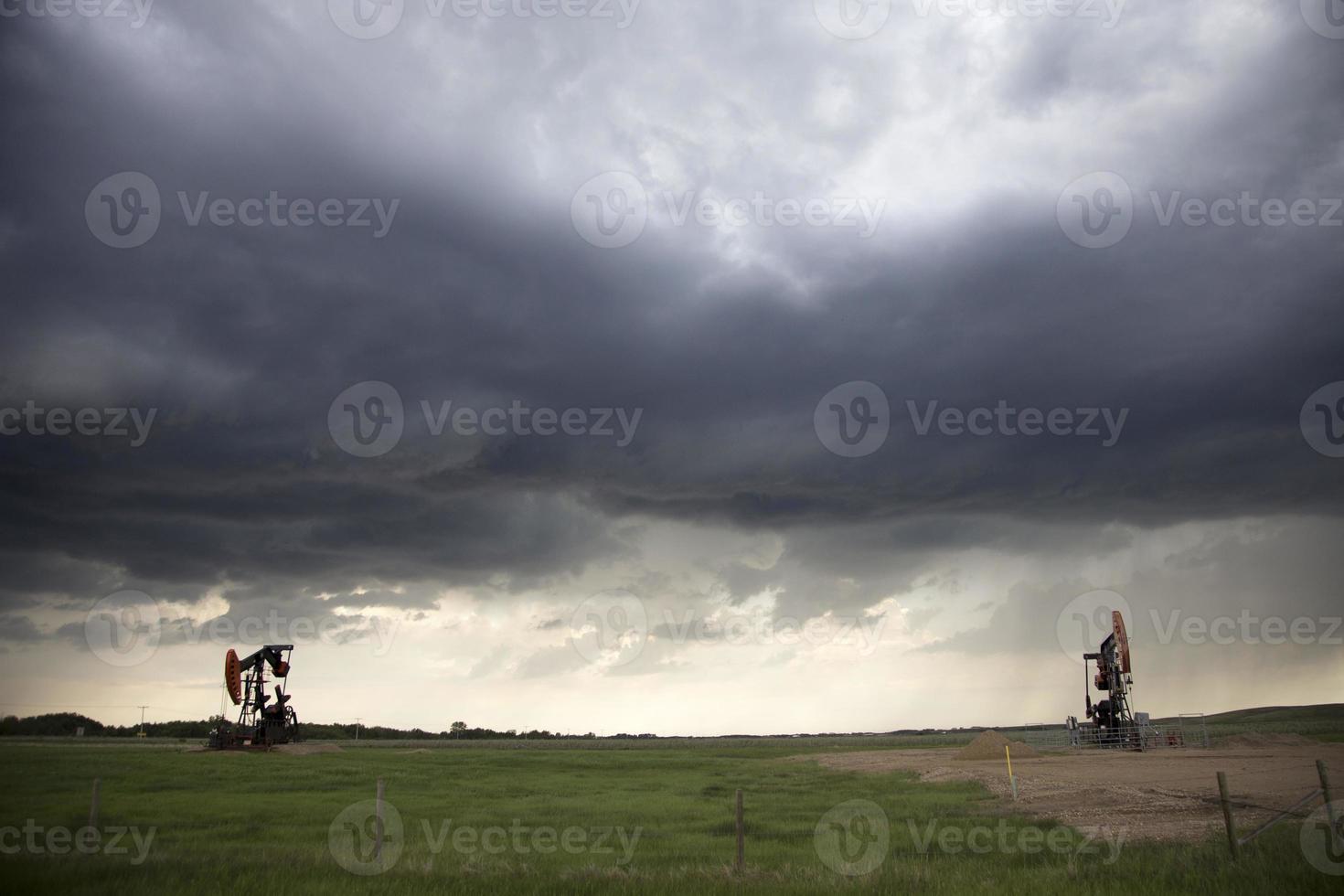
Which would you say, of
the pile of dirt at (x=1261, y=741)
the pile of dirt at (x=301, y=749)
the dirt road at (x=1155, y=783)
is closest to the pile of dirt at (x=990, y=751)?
the dirt road at (x=1155, y=783)

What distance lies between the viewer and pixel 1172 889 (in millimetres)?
16297

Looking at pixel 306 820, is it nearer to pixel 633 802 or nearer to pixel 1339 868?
pixel 633 802

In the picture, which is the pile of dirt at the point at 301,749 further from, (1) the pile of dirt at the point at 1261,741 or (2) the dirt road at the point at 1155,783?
(1) the pile of dirt at the point at 1261,741

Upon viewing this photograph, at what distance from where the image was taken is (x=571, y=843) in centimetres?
2398

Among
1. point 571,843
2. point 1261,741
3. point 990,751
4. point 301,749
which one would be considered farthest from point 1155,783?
point 301,749

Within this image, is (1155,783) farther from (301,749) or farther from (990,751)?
(301,749)

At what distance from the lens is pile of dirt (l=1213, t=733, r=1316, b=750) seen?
67125 millimetres

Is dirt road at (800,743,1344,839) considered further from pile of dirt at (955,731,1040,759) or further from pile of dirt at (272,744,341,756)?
pile of dirt at (272,744,341,756)

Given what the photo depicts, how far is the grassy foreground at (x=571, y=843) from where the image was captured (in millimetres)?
17047

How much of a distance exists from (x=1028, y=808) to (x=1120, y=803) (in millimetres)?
2974

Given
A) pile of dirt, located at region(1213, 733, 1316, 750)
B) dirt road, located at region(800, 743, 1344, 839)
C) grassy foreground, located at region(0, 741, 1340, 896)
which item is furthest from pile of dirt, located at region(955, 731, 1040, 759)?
grassy foreground, located at region(0, 741, 1340, 896)

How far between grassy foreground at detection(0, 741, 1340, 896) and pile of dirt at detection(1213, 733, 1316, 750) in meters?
39.2

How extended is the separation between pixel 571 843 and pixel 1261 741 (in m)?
70.4

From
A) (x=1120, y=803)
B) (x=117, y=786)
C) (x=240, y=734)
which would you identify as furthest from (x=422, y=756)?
(x=1120, y=803)
